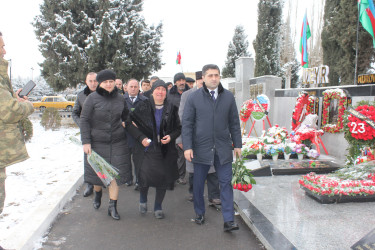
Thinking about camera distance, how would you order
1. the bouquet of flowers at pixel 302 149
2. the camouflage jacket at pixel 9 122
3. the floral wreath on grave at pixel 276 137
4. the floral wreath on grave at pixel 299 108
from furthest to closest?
the floral wreath on grave at pixel 299 108
the floral wreath on grave at pixel 276 137
the bouquet of flowers at pixel 302 149
the camouflage jacket at pixel 9 122

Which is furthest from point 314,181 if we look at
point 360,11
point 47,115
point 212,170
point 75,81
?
point 75,81

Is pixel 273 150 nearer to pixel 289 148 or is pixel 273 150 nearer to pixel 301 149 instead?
pixel 289 148

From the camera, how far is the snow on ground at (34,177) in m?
3.94

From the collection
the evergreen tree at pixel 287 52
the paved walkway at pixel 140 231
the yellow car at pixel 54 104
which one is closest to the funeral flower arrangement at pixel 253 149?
the paved walkway at pixel 140 231

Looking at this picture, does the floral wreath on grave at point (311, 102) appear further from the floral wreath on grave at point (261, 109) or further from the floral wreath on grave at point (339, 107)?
the floral wreath on grave at point (261, 109)

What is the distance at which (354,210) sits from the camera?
4.17 m

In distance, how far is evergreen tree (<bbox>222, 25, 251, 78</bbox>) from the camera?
3544cm

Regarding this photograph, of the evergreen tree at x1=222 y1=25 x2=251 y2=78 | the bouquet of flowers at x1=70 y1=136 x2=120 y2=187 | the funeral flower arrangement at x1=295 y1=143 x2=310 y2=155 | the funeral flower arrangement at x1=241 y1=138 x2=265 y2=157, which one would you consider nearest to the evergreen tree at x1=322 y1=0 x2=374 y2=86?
the funeral flower arrangement at x1=295 y1=143 x2=310 y2=155

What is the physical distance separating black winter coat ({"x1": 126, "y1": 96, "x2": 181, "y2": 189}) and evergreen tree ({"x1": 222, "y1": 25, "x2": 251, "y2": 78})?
32.3 meters

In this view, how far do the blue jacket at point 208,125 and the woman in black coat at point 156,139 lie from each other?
0.41 metres

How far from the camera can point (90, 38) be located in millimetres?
14828

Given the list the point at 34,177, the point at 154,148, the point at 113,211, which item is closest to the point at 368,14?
the point at 154,148

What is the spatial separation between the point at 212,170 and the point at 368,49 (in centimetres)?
1123

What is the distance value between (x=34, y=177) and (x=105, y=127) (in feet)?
8.68
